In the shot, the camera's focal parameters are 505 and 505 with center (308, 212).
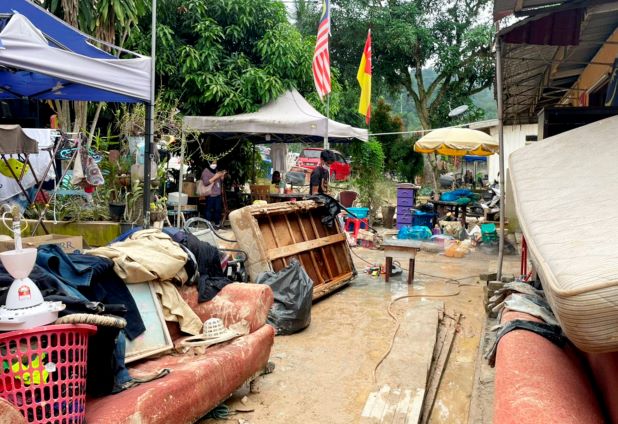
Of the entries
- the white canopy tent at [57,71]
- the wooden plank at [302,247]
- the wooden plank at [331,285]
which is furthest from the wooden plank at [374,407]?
the white canopy tent at [57,71]

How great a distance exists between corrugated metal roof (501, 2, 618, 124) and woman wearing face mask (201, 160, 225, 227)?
6.38 m

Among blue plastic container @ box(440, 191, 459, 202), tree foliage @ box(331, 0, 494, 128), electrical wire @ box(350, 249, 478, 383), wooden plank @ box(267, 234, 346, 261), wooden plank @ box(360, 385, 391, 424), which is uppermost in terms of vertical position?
tree foliage @ box(331, 0, 494, 128)

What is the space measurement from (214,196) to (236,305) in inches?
315

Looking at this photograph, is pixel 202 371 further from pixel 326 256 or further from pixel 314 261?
pixel 326 256

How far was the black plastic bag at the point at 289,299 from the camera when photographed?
5.35m

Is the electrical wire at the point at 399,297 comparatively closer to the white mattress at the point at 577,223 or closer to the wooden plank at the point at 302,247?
the wooden plank at the point at 302,247

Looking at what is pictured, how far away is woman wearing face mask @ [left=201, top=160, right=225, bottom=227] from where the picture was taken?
458 inches

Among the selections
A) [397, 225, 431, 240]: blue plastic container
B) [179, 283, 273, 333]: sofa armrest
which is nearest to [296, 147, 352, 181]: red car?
[397, 225, 431, 240]: blue plastic container

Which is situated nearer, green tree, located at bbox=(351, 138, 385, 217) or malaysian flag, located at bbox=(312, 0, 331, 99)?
malaysian flag, located at bbox=(312, 0, 331, 99)

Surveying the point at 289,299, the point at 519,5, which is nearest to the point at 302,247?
the point at 289,299

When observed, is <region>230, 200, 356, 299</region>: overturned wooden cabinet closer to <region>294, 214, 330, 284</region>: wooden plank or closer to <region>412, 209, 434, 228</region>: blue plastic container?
<region>294, 214, 330, 284</region>: wooden plank

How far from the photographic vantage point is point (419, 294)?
282 inches

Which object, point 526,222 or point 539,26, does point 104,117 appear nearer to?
point 539,26

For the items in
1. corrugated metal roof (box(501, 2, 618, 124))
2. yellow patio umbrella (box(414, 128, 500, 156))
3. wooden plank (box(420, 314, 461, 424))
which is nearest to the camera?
wooden plank (box(420, 314, 461, 424))
